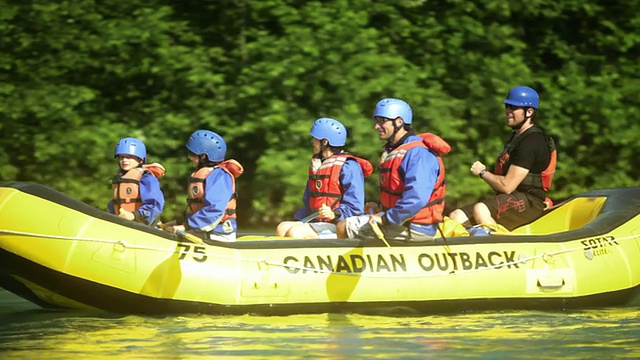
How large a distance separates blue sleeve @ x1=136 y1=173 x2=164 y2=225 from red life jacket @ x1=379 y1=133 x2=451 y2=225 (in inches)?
67.5

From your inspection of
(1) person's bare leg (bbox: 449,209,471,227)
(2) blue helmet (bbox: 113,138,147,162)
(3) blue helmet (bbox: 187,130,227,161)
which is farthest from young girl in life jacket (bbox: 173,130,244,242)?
Answer: (1) person's bare leg (bbox: 449,209,471,227)

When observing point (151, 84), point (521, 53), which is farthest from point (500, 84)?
point (151, 84)

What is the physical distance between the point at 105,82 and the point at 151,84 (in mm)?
521

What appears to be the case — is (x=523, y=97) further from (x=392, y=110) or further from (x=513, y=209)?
(x=392, y=110)

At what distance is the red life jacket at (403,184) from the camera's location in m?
9.59

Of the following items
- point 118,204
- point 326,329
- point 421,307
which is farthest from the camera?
point 118,204

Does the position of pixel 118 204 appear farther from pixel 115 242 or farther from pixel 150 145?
pixel 150 145

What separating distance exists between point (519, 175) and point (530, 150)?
19cm

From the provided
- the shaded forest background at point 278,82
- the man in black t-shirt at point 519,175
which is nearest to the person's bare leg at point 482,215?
the man in black t-shirt at point 519,175

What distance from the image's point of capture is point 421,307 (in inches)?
380

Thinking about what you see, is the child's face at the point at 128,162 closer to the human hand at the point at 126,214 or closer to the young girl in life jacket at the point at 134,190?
the young girl in life jacket at the point at 134,190

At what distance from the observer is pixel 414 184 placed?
30.9ft

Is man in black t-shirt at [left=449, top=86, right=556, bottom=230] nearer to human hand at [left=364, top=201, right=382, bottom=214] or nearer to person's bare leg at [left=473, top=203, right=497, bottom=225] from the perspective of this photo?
person's bare leg at [left=473, top=203, right=497, bottom=225]

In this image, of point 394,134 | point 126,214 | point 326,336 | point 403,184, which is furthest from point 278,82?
point 326,336
